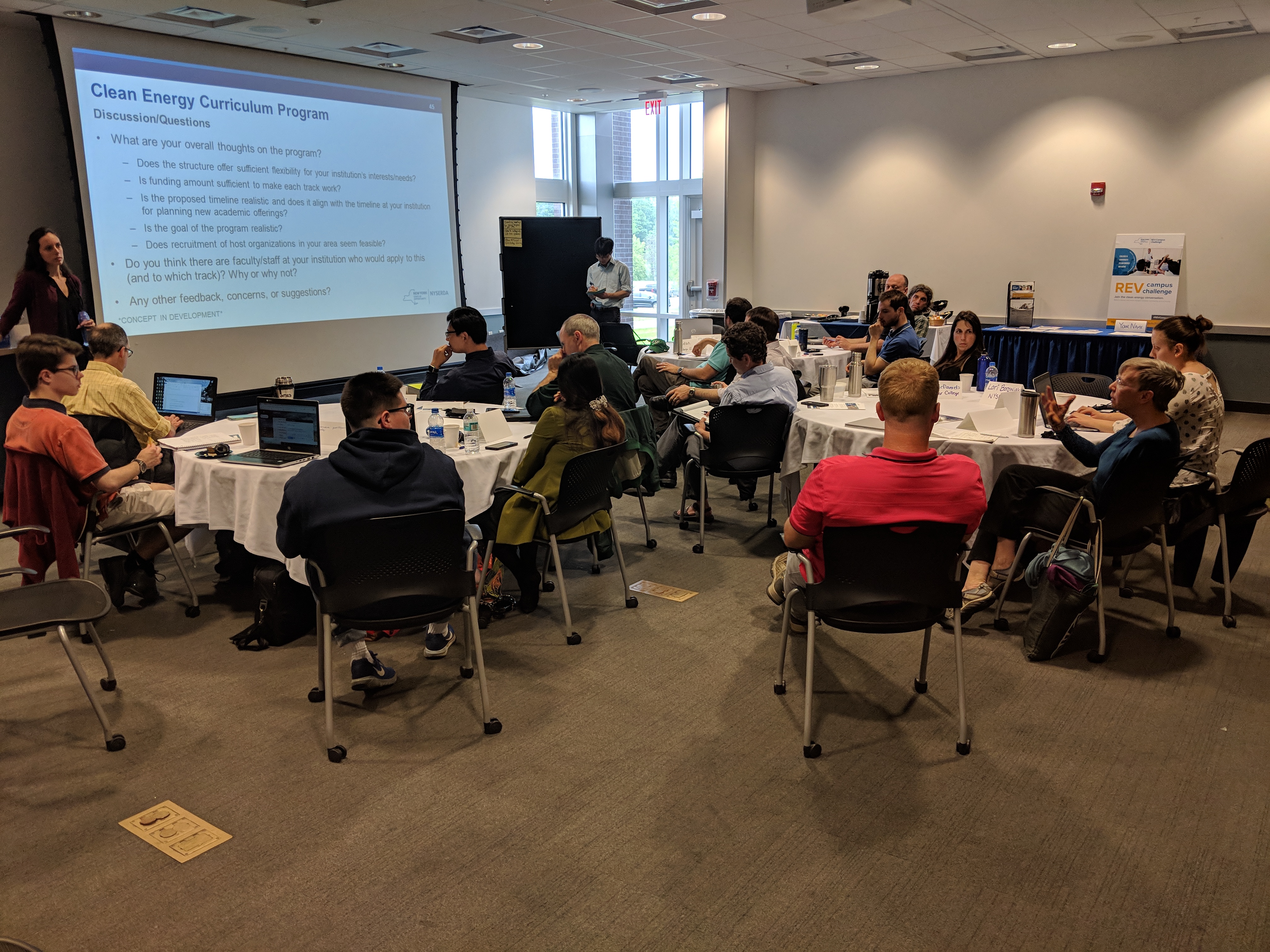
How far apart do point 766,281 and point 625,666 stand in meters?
8.50

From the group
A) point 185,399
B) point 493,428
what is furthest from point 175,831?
point 185,399

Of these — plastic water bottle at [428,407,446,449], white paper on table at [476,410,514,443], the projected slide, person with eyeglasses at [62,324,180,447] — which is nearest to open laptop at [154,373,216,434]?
person with eyeglasses at [62,324,180,447]

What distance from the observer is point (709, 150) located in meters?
10.7

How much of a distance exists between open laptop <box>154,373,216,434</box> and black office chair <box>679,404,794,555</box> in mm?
2708

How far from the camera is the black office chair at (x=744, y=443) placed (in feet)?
15.4

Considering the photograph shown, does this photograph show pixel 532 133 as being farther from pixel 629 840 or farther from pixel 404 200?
pixel 629 840

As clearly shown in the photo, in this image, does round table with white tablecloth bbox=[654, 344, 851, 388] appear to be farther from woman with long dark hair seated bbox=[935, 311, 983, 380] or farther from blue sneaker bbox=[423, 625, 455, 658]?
blue sneaker bbox=[423, 625, 455, 658]

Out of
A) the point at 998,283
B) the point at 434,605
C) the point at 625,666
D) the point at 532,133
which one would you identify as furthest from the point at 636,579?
the point at 532,133

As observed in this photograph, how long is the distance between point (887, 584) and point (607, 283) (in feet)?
24.9

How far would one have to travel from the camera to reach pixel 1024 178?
364 inches

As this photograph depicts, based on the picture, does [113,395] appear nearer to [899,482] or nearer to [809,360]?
[899,482]

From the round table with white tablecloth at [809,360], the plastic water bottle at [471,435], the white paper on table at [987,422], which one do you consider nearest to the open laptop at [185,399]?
the plastic water bottle at [471,435]

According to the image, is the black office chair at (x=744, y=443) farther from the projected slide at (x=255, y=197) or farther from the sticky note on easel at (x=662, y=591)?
the projected slide at (x=255, y=197)

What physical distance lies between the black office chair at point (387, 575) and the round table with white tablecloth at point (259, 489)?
0.61m
